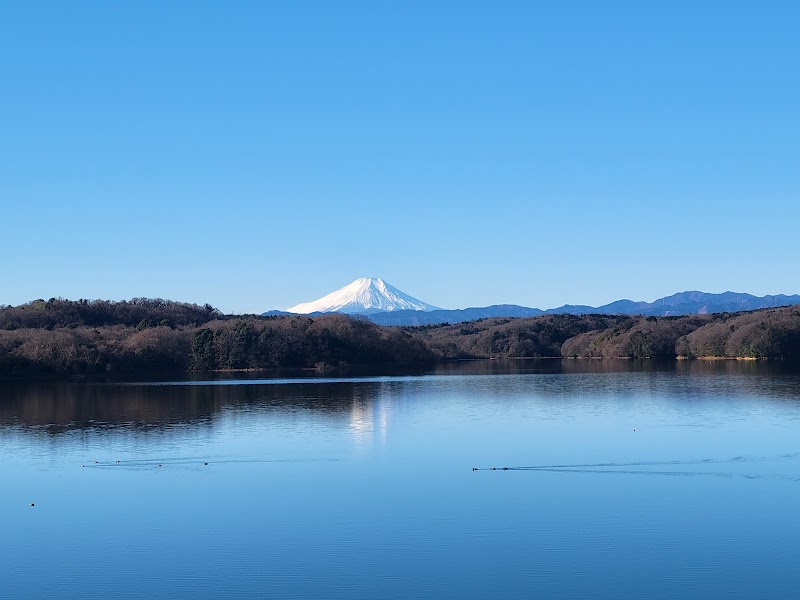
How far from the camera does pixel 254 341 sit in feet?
335

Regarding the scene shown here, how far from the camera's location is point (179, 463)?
100 ft

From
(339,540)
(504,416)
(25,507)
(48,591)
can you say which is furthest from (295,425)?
(48,591)

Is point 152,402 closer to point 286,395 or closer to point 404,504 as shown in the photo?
point 286,395

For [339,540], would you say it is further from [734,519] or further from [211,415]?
[211,415]

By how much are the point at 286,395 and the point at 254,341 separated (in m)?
43.5

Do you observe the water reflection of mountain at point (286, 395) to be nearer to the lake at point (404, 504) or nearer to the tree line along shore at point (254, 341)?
the lake at point (404, 504)

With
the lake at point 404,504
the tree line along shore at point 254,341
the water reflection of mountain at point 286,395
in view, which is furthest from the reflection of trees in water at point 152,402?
the tree line along shore at point 254,341

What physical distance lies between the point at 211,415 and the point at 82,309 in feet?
307

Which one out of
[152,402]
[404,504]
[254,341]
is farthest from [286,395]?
[254,341]

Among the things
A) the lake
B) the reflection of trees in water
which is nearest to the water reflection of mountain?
the reflection of trees in water

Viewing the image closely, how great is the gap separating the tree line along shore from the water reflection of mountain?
52.1 feet

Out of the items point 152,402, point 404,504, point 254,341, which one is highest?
point 254,341

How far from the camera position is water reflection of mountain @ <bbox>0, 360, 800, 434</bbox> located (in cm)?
4453

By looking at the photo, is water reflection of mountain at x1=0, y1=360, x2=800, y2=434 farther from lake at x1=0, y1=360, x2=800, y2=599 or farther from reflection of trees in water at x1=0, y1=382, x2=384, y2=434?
lake at x1=0, y1=360, x2=800, y2=599
